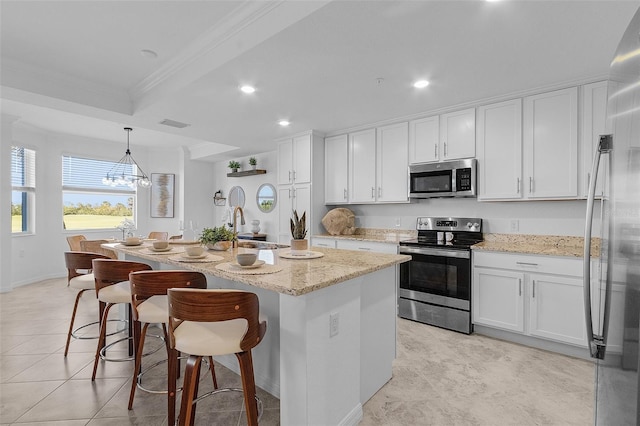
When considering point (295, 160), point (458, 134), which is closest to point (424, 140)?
point (458, 134)

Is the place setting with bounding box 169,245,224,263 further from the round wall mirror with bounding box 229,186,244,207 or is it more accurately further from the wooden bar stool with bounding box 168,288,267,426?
the round wall mirror with bounding box 229,186,244,207

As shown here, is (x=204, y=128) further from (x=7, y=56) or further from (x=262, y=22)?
(x=262, y=22)

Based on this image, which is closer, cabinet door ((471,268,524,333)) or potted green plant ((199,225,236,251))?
potted green plant ((199,225,236,251))

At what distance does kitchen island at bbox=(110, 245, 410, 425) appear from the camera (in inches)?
59.0

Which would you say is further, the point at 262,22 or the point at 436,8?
the point at 262,22

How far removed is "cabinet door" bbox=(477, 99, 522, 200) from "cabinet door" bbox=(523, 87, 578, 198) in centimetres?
8

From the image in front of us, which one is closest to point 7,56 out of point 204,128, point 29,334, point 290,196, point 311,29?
point 204,128

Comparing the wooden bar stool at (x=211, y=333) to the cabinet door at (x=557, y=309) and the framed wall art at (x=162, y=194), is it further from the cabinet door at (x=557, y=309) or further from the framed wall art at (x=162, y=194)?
the framed wall art at (x=162, y=194)

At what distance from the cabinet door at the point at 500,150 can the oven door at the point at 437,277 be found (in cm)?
80

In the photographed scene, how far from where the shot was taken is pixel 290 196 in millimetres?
4938

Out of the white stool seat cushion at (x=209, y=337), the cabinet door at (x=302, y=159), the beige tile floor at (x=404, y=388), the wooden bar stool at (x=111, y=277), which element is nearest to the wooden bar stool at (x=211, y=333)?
the white stool seat cushion at (x=209, y=337)

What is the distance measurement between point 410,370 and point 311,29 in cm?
261

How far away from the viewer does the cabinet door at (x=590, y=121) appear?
9.04 feet

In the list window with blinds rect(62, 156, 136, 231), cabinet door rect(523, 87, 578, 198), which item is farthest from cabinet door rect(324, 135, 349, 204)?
window with blinds rect(62, 156, 136, 231)
